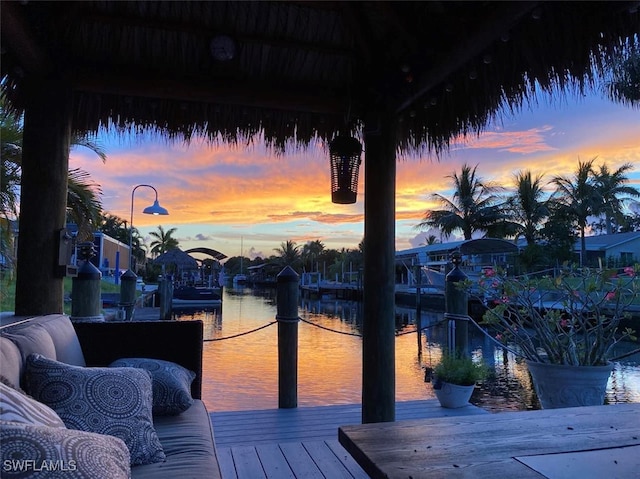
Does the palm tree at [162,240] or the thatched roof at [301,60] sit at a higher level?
the palm tree at [162,240]

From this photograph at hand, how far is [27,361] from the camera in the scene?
4.72ft

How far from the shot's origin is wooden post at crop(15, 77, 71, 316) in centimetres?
224

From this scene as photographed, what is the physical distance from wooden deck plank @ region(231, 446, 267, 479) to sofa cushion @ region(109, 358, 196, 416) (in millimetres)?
403

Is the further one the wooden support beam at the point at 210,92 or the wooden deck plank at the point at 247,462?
the wooden support beam at the point at 210,92

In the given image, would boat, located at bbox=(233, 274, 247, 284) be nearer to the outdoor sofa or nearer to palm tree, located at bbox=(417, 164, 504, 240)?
palm tree, located at bbox=(417, 164, 504, 240)

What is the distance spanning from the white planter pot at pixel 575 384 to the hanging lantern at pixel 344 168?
4.48 feet

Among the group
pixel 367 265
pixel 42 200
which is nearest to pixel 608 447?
pixel 367 265

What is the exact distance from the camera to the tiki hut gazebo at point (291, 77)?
2006mm

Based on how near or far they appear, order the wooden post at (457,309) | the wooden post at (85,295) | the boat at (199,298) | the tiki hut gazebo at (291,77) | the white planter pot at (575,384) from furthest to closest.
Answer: the boat at (199,298) → the wooden post at (457,309) → the wooden post at (85,295) → the white planter pot at (575,384) → the tiki hut gazebo at (291,77)

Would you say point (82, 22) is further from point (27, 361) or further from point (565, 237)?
point (565, 237)

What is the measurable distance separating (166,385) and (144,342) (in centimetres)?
40

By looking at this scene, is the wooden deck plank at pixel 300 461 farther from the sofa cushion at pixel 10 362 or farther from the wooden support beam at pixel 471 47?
the wooden support beam at pixel 471 47

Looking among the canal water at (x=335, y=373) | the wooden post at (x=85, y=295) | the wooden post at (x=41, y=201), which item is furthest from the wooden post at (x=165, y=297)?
the wooden post at (x=41, y=201)

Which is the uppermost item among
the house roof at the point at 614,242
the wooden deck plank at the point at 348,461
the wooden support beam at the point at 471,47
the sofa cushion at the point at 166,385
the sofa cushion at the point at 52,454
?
the house roof at the point at 614,242
